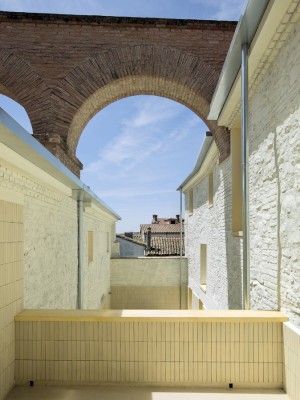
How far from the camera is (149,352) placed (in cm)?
360

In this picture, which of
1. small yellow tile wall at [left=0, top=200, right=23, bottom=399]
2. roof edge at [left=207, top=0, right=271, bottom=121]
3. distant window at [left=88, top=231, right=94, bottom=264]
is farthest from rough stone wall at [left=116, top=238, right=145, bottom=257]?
small yellow tile wall at [left=0, top=200, right=23, bottom=399]

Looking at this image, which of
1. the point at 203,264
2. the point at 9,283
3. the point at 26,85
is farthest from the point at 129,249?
the point at 9,283

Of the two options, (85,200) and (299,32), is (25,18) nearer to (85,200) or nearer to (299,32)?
(85,200)

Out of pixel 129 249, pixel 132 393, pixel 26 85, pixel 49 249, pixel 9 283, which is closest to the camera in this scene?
pixel 132 393

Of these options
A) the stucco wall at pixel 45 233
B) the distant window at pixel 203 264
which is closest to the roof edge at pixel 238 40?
the stucco wall at pixel 45 233

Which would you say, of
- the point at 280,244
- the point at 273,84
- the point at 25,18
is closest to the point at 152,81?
Result: the point at 25,18

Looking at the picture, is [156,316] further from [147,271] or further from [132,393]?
[147,271]

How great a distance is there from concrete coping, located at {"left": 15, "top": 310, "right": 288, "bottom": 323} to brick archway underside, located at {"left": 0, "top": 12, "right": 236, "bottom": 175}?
4.27 meters

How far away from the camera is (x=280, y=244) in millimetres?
3498

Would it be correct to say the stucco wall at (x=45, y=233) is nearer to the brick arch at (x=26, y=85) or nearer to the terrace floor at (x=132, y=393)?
the terrace floor at (x=132, y=393)

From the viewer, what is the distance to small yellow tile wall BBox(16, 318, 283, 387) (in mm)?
3531

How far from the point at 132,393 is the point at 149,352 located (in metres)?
0.44

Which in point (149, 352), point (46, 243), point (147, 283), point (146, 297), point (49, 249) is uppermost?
point (46, 243)

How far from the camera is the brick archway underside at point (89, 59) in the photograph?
7.33 metres
